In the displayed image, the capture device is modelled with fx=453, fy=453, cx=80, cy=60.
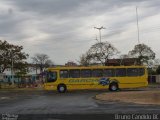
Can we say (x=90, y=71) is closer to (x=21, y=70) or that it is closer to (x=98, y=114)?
(x=21, y=70)

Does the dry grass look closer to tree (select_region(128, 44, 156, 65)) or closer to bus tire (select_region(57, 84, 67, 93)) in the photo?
bus tire (select_region(57, 84, 67, 93))

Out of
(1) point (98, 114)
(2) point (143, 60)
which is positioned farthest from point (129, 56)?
(1) point (98, 114)

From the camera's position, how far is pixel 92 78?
159 ft

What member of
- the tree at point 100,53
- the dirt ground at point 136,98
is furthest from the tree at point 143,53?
the dirt ground at point 136,98

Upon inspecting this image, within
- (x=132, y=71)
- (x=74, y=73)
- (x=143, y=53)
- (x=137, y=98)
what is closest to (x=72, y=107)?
(x=137, y=98)

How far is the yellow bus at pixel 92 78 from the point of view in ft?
159

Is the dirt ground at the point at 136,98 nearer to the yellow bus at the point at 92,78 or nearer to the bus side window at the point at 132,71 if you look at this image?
the yellow bus at the point at 92,78

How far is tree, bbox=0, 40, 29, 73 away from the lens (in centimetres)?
7412

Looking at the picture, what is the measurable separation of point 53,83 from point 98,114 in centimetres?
3745

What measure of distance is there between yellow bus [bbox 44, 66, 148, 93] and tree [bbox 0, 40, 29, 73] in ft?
87.4

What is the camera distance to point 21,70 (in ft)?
254

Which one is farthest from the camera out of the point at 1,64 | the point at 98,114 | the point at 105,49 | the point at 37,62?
the point at 37,62

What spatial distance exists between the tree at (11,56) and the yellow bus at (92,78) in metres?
26.6

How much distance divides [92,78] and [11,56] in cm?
2943
